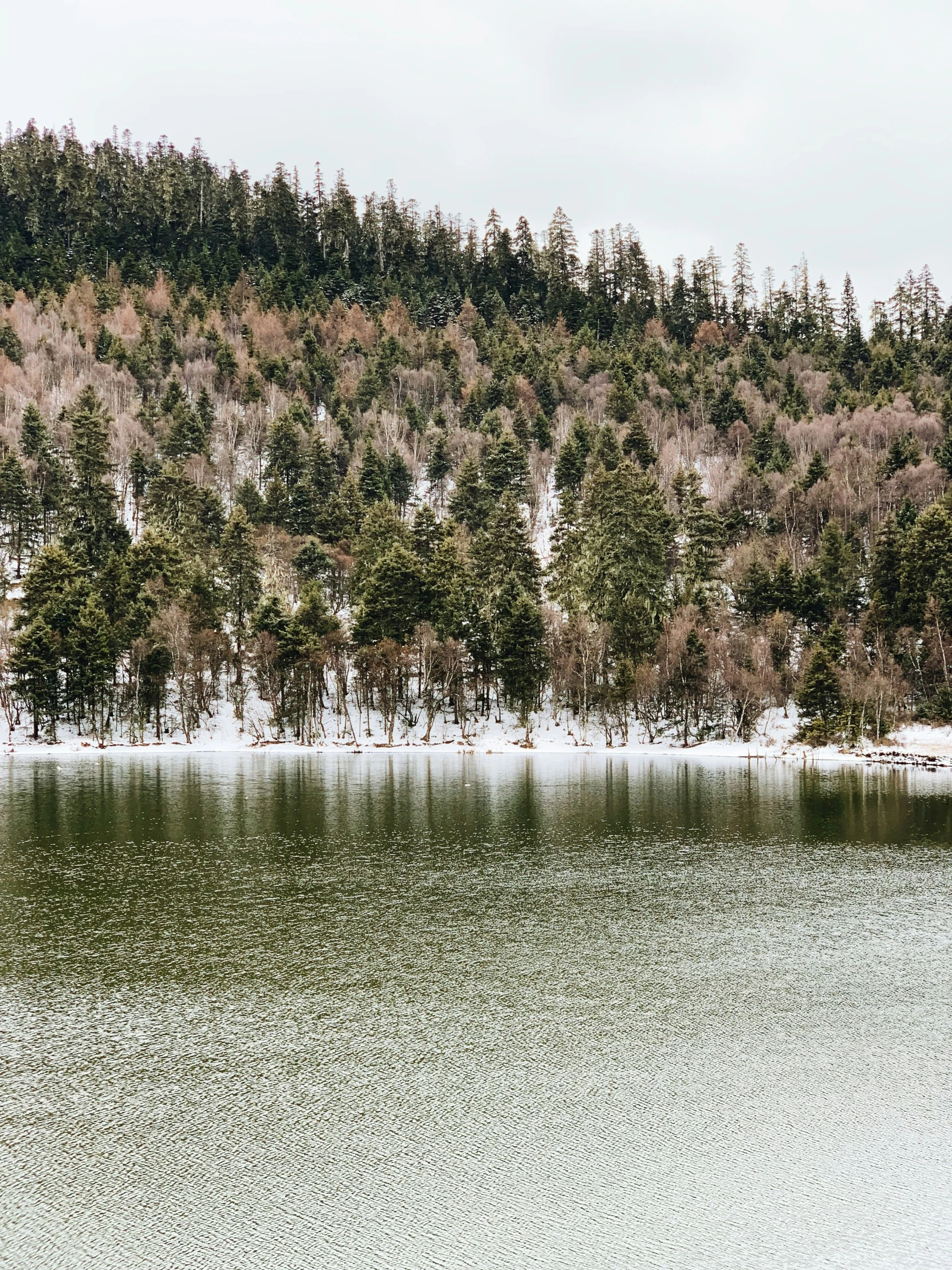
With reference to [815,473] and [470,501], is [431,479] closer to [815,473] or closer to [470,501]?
[470,501]

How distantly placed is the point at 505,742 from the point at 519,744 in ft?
5.35

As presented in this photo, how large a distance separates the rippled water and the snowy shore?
42382 millimetres

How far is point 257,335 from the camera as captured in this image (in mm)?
153375

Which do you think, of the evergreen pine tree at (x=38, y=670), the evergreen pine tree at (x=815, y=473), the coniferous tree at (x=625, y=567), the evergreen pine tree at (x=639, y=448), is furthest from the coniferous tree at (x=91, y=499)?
the evergreen pine tree at (x=815, y=473)

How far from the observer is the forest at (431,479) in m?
82.6

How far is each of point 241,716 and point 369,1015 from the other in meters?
70.4

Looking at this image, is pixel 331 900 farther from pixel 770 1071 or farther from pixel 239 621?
pixel 239 621

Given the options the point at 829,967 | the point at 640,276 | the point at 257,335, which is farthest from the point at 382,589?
the point at 640,276

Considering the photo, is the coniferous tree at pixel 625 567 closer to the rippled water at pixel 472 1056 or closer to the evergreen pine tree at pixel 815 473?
the evergreen pine tree at pixel 815 473

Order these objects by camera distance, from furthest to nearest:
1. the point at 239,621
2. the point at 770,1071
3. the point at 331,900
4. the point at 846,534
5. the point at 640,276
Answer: the point at 640,276 → the point at 846,534 → the point at 239,621 → the point at 331,900 → the point at 770,1071

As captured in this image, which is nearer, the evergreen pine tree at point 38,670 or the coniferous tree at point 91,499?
the evergreen pine tree at point 38,670

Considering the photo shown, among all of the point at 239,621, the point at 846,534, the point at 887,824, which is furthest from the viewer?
the point at 846,534

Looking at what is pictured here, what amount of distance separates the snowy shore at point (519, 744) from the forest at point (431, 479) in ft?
3.08

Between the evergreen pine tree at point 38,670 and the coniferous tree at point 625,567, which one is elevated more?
the coniferous tree at point 625,567
